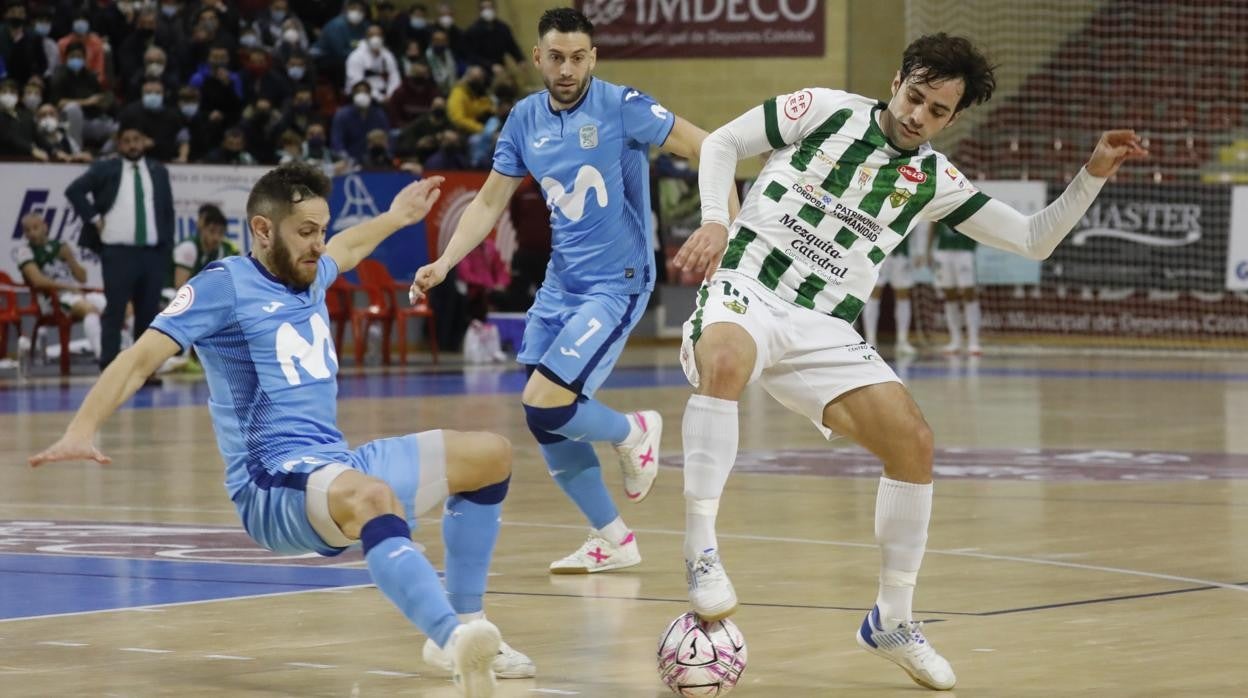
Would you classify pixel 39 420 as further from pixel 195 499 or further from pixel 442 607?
pixel 442 607

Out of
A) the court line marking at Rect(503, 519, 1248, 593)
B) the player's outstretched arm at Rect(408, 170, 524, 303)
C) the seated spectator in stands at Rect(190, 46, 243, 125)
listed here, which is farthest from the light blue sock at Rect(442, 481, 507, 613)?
the seated spectator in stands at Rect(190, 46, 243, 125)

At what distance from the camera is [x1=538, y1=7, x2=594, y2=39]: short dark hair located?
26.5 feet

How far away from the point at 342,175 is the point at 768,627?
16.9 m

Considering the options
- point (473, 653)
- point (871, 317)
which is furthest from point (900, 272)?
point (473, 653)

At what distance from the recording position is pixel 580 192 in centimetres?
829

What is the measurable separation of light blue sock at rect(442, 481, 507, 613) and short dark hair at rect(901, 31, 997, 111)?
5.85 feet

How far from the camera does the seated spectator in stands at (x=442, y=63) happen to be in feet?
89.7

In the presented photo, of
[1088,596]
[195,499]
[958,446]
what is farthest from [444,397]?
[1088,596]

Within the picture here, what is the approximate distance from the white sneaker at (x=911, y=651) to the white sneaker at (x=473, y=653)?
1.34m

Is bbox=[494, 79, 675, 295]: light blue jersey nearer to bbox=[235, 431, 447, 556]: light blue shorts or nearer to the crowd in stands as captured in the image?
bbox=[235, 431, 447, 556]: light blue shorts

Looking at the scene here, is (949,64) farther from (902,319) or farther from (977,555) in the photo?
(902,319)

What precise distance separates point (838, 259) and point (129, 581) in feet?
9.90

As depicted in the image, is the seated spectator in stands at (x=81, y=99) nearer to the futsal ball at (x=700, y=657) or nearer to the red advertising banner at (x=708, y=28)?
the red advertising banner at (x=708, y=28)

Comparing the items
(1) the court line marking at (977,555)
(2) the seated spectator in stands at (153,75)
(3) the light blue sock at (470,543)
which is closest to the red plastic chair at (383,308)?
(2) the seated spectator in stands at (153,75)
